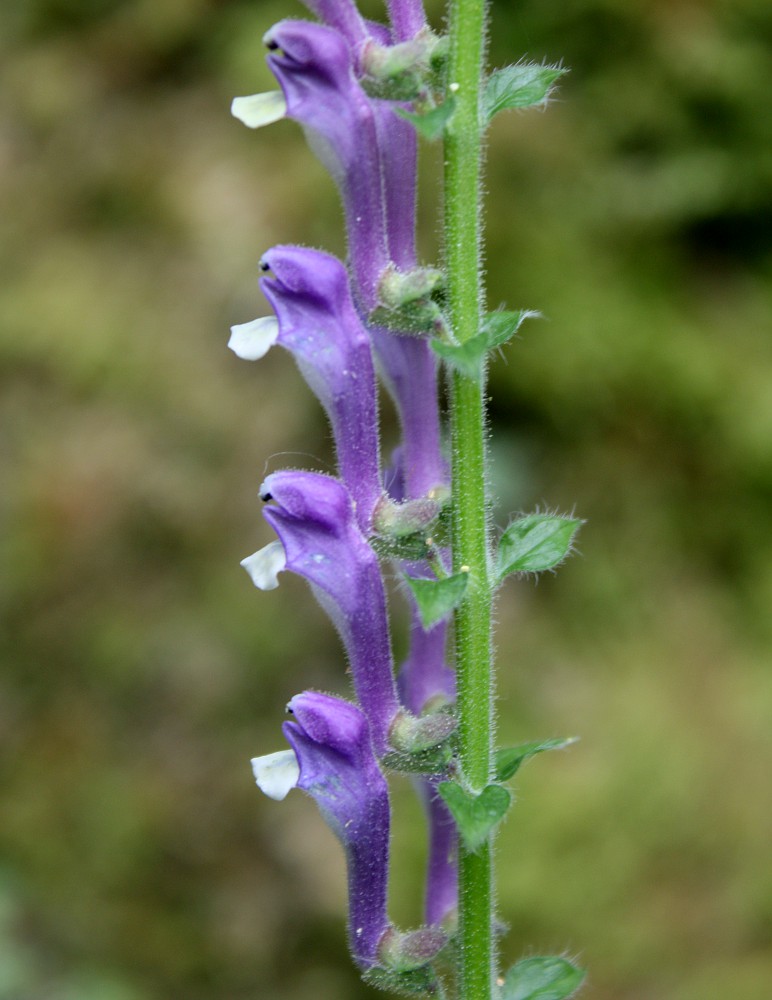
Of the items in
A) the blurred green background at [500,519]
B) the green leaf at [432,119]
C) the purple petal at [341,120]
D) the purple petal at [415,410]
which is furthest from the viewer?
the blurred green background at [500,519]

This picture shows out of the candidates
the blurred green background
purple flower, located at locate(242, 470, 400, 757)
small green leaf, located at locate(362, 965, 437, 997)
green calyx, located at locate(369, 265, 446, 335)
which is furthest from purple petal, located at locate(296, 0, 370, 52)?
the blurred green background

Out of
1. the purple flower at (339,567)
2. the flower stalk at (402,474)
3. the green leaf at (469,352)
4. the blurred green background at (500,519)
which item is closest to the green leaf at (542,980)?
the flower stalk at (402,474)

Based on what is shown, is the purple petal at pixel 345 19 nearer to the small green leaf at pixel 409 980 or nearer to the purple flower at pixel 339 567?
the purple flower at pixel 339 567

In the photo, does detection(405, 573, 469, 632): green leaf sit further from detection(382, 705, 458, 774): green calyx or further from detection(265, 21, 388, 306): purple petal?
detection(265, 21, 388, 306): purple petal

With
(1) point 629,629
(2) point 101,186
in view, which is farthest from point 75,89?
(1) point 629,629

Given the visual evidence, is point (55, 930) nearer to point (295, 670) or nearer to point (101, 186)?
point (295, 670)

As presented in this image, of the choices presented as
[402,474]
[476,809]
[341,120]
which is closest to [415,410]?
[402,474]
